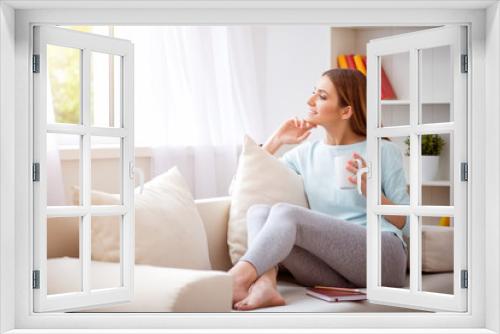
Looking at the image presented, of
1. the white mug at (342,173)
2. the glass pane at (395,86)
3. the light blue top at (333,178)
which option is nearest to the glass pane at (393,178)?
the light blue top at (333,178)

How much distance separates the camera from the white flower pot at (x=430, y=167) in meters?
4.76

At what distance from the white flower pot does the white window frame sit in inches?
114

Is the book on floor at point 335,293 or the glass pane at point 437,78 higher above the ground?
the glass pane at point 437,78

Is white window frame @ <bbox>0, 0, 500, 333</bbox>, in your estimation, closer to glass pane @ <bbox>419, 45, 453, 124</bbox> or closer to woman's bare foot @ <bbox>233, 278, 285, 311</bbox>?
woman's bare foot @ <bbox>233, 278, 285, 311</bbox>

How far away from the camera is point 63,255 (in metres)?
3.15

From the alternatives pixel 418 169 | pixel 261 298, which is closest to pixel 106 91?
pixel 261 298

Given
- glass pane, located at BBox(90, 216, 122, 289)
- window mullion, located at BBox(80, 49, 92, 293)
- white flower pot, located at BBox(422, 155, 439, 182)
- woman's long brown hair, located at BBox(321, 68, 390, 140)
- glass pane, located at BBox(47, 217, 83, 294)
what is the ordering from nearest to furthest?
1. window mullion, located at BBox(80, 49, 92, 293)
2. glass pane, located at BBox(47, 217, 83, 294)
3. glass pane, located at BBox(90, 216, 122, 289)
4. woman's long brown hair, located at BBox(321, 68, 390, 140)
5. white flower pot, located at BBox(422, 155, 439, 182)

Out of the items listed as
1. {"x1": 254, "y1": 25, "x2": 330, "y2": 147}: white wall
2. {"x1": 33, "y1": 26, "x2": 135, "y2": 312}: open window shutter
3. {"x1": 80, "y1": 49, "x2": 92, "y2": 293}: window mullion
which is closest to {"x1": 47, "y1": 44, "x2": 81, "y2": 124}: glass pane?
{"x1": 254, "y1": 25, "x2": 330, "y2": 147}: white wall

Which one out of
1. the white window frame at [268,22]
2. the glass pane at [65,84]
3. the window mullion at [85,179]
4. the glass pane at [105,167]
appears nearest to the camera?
the white window frame at [268,22]

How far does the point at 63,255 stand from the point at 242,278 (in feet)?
→ 2.67

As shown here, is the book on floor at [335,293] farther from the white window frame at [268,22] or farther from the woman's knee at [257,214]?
the white window frame at [268,22]

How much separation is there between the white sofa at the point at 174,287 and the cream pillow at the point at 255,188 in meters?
Answer: 0.35

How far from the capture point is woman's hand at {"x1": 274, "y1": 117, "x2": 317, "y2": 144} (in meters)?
4.42

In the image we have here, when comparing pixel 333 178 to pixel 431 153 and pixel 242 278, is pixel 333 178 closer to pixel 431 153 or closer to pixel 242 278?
pixel 242 278
